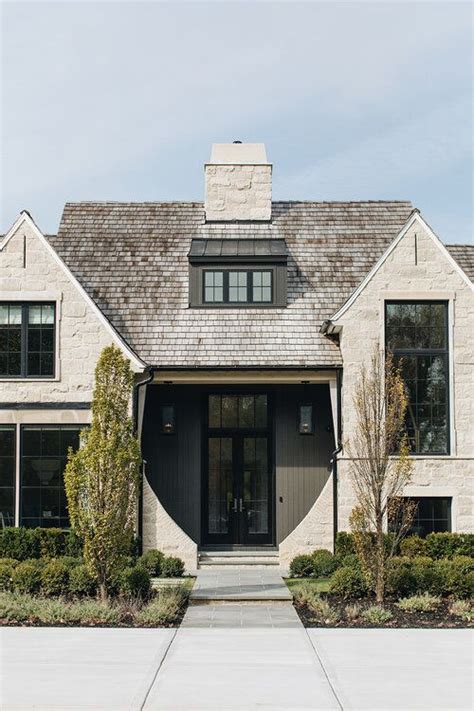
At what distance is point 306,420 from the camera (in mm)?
20703

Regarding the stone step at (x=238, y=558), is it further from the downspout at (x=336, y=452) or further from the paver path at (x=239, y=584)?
the downspout at (x=336, y=452)

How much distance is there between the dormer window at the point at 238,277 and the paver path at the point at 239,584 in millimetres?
5867

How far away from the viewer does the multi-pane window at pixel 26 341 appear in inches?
783

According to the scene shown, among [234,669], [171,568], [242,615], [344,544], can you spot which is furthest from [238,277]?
[234,669]

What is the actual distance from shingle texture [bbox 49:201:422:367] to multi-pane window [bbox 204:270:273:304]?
406 mm

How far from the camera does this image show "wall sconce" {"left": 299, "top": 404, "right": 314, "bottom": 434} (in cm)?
2067

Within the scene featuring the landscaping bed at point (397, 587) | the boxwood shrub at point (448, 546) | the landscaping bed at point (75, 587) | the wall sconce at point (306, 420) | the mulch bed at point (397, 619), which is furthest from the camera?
the wall sconce at point (306, 420)

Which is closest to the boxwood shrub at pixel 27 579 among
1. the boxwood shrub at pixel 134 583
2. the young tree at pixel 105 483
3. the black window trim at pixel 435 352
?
the young tree at pixel 105 483

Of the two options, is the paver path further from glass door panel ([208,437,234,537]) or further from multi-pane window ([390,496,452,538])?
multi-pane window ([390,496,452,538])

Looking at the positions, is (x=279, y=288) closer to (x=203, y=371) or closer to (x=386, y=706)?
(x=203, y=371)

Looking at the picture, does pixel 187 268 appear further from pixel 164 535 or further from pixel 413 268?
pixel 164 535

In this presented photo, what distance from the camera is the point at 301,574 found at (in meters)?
18.5

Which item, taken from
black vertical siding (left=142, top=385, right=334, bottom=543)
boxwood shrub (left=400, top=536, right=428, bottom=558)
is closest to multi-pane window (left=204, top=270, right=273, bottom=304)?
black vertical siding (left=142, top=385, right=334, bottom=543)

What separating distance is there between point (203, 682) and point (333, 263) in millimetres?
13910
